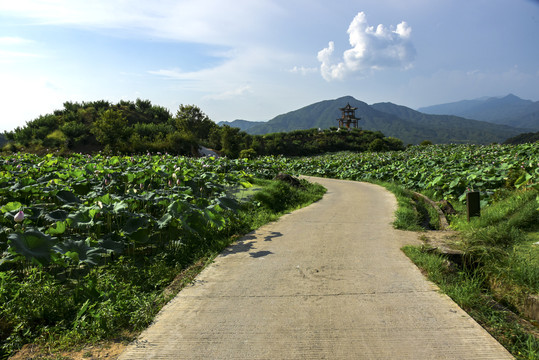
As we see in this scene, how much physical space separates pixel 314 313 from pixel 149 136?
2509cm

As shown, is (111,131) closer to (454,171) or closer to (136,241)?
(136,241)

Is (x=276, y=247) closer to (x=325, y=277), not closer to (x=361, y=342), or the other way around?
(x=325, y=277)

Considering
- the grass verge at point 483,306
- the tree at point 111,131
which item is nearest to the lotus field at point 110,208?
the grass verge at point 483,306

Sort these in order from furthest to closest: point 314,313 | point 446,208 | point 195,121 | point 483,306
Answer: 1. point 195,121
2. point 446,208
3. point 483,306
4. point 314,313

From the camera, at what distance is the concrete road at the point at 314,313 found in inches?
83.0

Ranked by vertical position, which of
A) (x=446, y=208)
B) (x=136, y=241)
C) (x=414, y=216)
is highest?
(x=136, y=241)

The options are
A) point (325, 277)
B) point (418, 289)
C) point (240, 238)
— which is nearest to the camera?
point (418, 289)

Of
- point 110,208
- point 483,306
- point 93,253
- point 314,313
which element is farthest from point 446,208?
point 93,253

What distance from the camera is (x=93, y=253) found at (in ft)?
10.0

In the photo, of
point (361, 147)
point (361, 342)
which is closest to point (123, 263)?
point (361, 342)

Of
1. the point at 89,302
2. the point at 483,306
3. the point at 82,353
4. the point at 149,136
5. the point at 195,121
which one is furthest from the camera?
the point at 195,121

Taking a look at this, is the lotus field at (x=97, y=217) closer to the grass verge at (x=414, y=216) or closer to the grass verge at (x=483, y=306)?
the grass verge at (x=483, y=306)

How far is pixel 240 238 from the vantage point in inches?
196

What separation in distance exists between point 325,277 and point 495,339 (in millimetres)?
1479
